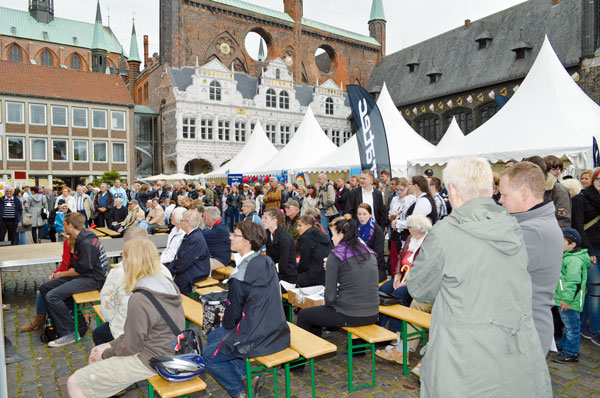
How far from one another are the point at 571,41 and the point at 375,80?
20.8 m

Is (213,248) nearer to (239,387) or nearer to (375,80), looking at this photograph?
(239,387)

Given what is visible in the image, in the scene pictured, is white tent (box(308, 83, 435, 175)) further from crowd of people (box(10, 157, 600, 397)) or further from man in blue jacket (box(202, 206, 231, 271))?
man in blue jacket (box(202, 206, 231, 271))

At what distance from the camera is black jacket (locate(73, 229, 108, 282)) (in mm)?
5305

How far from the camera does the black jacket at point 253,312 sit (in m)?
3.43

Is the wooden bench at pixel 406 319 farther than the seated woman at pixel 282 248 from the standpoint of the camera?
No

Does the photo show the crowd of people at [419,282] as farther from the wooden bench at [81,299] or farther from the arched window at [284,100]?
the arched window at [284,100]

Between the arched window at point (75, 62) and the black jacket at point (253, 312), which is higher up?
the arched window at point (75, 62)

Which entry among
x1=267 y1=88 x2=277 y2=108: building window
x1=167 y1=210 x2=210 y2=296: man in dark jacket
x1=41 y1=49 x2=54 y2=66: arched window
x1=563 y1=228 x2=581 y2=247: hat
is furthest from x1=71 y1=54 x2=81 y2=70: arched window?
x1=563 y1=228 x2=581 y2=247: hat

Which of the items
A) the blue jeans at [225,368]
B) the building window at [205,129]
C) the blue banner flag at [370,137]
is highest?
the building window at [205,129]

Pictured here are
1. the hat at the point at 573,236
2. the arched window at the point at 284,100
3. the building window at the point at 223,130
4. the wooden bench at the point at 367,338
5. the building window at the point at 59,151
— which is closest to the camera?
the wooden bench at the point at 367,338

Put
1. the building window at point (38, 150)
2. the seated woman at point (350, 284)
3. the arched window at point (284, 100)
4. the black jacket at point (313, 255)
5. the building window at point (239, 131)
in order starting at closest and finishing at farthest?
the seated woman at point (350, 284) → the black jacket at point (313, 255) → the building window at point (38, 150) → the building window at point (239, 131) → the arched window at point (284, 100)

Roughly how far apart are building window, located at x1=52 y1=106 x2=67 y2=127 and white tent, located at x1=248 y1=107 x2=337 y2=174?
19.6m

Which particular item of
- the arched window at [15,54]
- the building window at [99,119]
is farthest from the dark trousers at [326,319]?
the arched window at [15,54]

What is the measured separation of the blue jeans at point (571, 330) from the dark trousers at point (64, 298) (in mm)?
5533
